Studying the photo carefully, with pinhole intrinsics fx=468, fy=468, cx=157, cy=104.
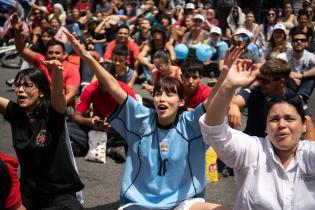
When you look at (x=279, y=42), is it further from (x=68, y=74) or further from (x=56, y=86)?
(x=56, y=86)

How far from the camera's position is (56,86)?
310 centimetres

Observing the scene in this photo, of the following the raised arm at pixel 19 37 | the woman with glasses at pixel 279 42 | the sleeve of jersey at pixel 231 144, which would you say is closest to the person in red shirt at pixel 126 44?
the woman with glasses at pixel 279 42

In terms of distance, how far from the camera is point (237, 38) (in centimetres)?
793

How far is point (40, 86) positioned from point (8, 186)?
3.46ft

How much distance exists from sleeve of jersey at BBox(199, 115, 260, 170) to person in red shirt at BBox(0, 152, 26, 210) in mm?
1007

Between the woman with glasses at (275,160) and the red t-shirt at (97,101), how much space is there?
280 centimetres

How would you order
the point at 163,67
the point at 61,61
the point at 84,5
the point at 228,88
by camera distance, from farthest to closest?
the point at 84,5
the point at 163,67
the point at 61,61
the point at 228,88

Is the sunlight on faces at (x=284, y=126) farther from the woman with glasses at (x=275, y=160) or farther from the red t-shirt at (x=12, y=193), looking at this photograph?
the red t-shirt at (x=12, y=193)

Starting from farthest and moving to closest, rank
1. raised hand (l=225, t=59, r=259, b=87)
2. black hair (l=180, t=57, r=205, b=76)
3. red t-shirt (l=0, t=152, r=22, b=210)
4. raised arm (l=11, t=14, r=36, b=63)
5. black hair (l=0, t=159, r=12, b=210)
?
black hair (l=180, t=57, r=205, b=76) → raised arm (l=11, t=14, r=36, b=63) → red t-shirt (l=0, t=152, r=22, b=210) → black hair (l=0, t=159, r=12, b=210) → raised hand (l=225, t=59, r=259, b=87)

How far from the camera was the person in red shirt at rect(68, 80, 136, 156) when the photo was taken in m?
5.09

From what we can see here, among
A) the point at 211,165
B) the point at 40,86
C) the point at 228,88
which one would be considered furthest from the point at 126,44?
the point at 228,88

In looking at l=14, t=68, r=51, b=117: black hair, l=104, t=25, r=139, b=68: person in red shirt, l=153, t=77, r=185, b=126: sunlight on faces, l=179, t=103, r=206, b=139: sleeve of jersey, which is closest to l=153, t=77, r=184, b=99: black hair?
l=153, t=77, r=185, b=126: sunlight on faces

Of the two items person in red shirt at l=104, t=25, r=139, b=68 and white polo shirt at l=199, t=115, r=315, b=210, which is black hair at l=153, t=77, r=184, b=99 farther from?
person in red shirt at l=104, t=25, r=139, b=68

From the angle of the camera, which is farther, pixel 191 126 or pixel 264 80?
pixel 264 80
